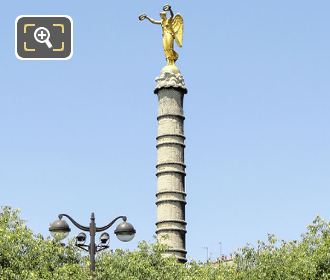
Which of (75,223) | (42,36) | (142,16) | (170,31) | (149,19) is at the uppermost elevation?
(142,16)

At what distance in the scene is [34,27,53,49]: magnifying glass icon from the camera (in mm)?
12266

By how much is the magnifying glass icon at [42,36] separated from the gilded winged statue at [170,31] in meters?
52.6

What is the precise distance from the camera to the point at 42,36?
12.3 m

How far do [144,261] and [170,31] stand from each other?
85.2 ft

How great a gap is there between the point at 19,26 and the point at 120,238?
792 cm

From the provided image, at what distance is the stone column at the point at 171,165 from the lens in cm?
5850

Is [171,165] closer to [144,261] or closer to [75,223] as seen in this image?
[144,261]

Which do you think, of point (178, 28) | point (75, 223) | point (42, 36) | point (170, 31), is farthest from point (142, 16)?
point (42, 36)

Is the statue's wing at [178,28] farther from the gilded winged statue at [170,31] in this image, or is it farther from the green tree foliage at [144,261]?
the green tree foliage at [144,261]

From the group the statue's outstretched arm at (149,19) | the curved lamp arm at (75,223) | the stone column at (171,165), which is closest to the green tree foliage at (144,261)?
the stone column at (171,165)

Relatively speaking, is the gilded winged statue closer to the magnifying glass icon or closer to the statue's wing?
the statue's wing

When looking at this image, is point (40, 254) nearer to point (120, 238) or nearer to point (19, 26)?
point (120, 238)

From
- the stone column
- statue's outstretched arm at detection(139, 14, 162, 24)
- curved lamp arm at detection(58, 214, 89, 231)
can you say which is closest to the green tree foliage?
the stone column

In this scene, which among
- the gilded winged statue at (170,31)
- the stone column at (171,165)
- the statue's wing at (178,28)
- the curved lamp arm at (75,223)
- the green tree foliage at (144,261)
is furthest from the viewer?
the statue's wing at (178,28)
